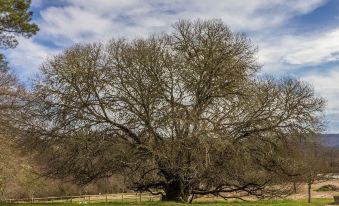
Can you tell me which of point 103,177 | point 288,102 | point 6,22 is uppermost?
point 6,22

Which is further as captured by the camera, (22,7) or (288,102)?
(22,7)

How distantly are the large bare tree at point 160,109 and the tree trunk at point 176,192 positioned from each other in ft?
0.20

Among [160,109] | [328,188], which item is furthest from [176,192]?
[328,188]

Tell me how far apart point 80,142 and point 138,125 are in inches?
127

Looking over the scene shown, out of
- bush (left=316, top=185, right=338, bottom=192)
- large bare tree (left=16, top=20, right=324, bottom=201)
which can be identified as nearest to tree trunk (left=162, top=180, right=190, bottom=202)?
large bare tree (left=16, top=20, right=324, bottom=201)

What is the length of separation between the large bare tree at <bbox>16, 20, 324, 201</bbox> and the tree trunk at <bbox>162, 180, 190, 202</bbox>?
0.20ft

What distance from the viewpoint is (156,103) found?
24938 millimetres

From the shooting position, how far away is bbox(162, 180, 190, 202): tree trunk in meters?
25.8

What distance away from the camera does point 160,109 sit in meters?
24.4

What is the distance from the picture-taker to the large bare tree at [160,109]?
971 inches

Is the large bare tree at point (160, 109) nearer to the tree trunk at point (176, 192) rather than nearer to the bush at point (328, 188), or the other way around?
the tree trunk at point (176, 192)

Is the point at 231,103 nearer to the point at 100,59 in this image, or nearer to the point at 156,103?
the point at 156,103

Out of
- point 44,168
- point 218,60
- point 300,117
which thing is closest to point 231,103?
point 218,60

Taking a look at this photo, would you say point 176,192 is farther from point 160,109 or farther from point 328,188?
point 328,188
